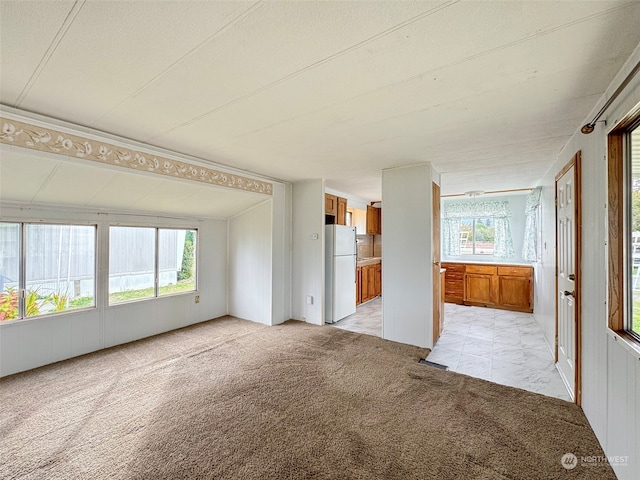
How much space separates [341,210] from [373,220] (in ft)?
6.09

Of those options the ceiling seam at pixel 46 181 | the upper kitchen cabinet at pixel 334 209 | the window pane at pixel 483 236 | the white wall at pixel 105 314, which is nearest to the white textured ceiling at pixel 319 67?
the ceiling seam at pixel 46 181

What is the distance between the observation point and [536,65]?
155cm

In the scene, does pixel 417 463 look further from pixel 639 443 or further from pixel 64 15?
pixel 64 15

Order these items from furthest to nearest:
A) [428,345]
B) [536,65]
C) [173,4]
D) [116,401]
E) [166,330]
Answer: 1. [166,330]
2. [428,345]
3. [116,401]
4. [536,65]
5. [173,4]

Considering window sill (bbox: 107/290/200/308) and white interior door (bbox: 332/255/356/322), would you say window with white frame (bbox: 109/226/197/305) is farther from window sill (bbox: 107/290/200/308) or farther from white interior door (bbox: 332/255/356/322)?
white interior door (bbox: 332/255/356/322)

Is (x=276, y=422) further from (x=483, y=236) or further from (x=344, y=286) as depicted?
(x=483, y=236)

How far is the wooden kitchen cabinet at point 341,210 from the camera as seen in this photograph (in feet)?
17.3

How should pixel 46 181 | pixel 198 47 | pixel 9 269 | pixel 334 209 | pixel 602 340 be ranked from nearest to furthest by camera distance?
pixel 198 47 → pixel 602 340 → pixel 46 181 → pixel 9 269 → pixel 334 209

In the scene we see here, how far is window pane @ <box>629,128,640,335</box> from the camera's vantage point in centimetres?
149

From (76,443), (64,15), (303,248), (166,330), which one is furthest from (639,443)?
(166,330)

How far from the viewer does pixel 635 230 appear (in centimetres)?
150

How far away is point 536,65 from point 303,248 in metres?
3.66

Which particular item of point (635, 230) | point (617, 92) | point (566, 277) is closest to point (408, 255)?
point (566, 277)

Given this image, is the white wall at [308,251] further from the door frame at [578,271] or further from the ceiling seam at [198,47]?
A: the door frame at [578,271]
